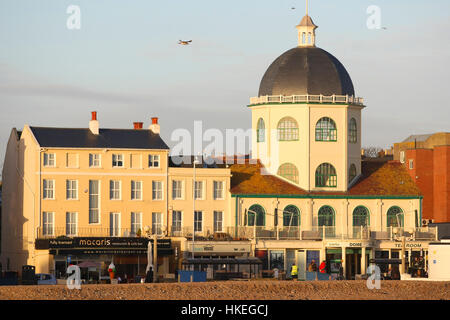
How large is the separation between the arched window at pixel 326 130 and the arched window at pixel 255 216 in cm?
704

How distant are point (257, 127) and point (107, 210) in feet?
46.5

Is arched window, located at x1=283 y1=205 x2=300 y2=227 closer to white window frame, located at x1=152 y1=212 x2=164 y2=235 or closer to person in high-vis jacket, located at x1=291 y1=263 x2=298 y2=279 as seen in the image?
white window frame, located at x1=152 y1=212 x2=164 y2=235

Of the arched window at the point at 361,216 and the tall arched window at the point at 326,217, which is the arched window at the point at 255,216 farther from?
the arched window at the point at 361,216

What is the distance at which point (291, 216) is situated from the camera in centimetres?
10556

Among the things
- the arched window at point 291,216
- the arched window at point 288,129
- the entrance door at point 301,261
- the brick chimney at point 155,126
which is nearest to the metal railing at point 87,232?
the brick chimney at point 155,126

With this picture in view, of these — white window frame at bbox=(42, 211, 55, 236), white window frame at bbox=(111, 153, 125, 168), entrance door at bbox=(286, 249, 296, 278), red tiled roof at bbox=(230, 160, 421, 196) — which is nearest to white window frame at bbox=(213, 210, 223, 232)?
red tiled roof at bbox=(230, 160, 421, 196)

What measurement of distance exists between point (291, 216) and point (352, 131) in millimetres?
8295

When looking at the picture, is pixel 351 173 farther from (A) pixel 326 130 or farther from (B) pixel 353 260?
(B) pixel 353 260

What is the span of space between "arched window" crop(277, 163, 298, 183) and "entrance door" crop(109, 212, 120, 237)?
13216 mm

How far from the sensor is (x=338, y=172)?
354 ft
